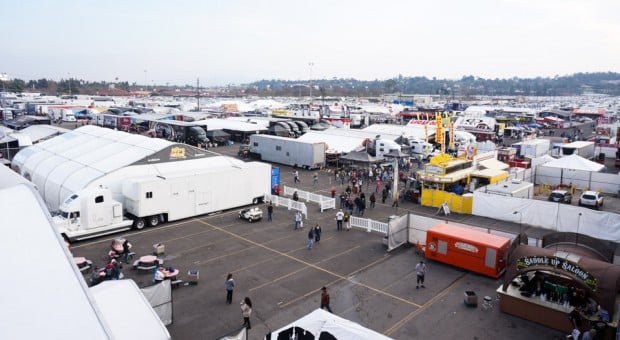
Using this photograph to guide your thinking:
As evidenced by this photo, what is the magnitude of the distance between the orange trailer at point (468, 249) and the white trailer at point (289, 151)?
22.7 metres

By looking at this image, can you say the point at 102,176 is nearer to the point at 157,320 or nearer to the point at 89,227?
the point at 89,227

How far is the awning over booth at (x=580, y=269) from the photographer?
1296 cm

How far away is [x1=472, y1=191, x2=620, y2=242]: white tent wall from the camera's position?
22.4 metres

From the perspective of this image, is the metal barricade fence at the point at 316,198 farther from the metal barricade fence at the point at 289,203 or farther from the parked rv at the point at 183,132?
the parked rv at the point at 183,132

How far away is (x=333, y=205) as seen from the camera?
28.5 metres

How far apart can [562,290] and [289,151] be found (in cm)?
3172

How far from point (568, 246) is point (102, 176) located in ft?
81.4

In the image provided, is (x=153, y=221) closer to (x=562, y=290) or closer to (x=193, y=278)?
(x=193, y=278)

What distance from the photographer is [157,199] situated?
79.4 feet

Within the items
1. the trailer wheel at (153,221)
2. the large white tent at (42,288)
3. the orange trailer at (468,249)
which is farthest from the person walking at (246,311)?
the trailer wheel at (153,221)

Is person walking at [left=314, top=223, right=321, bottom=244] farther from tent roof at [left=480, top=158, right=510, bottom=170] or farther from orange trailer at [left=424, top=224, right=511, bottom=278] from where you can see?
tent roof at [left=480, top=158, right=510, bottom=170]

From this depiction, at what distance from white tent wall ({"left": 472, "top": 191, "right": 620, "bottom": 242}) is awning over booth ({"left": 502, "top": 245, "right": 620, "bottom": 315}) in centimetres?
1040


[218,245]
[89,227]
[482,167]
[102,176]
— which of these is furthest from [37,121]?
[482,167]

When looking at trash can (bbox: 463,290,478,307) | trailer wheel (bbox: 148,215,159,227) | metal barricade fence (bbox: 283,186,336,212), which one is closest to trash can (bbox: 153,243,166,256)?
trailer wheel (bbox: 148,215,159,227)
